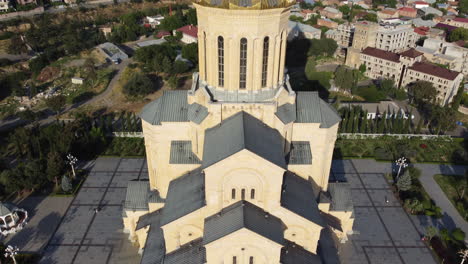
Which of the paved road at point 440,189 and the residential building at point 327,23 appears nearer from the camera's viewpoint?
the paved road at point 440,189

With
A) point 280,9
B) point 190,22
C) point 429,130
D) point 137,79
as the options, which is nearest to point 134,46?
point 190,22

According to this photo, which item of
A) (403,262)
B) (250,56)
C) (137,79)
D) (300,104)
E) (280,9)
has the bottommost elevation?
(403,262)

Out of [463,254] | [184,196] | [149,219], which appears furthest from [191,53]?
[463,254]

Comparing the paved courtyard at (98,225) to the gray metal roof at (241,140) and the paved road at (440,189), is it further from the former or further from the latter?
the paved road at (440,189)

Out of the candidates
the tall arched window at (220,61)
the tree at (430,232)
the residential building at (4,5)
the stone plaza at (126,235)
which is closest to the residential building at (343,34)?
the stone plaza at (126,235)

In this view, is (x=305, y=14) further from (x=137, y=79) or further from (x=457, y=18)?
(x=137, y=79)

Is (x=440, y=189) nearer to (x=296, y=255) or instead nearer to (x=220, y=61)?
(x=296, y=255)
